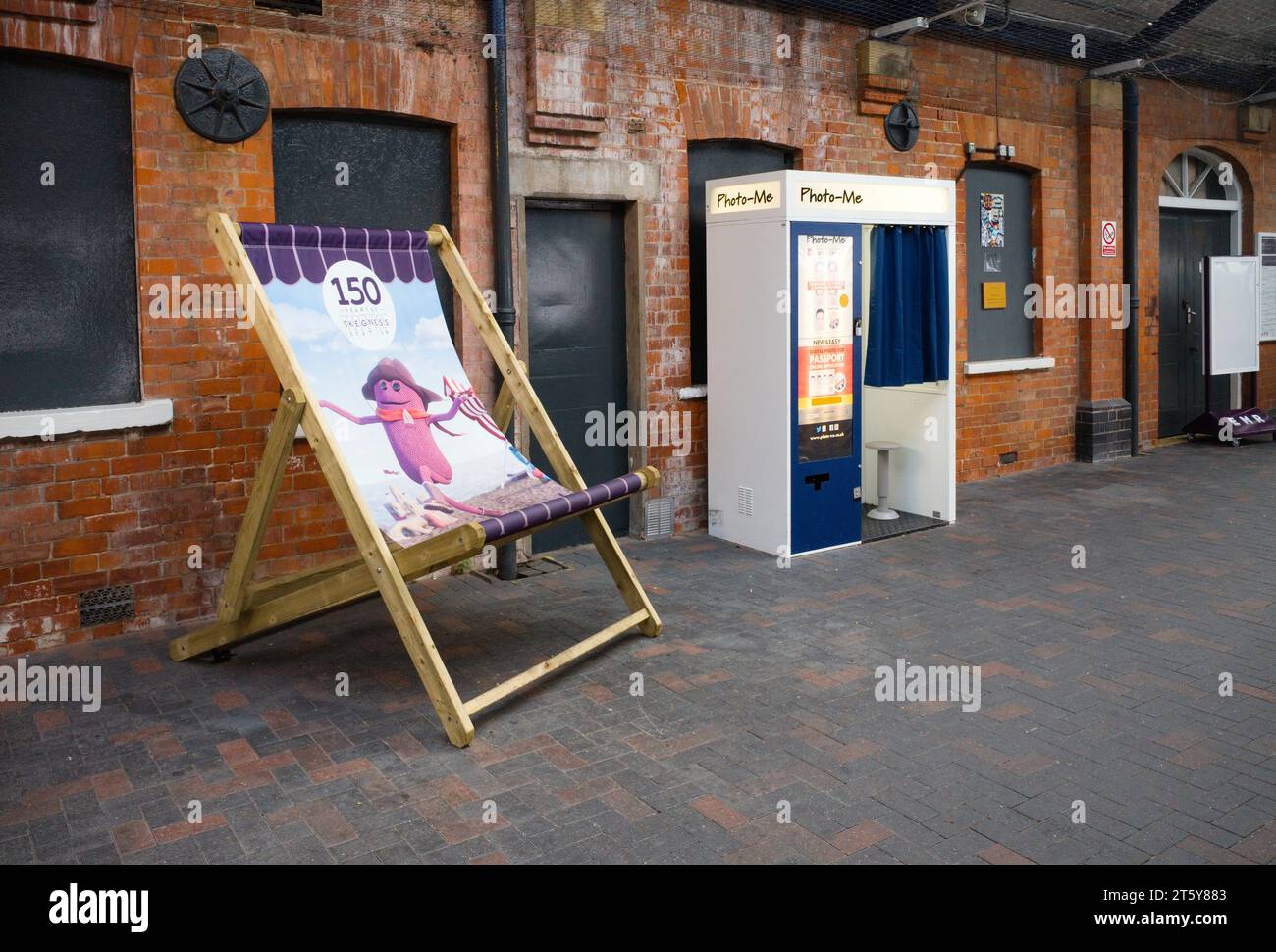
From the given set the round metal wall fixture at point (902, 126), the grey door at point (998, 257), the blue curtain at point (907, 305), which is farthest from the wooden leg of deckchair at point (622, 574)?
the grey door at point (998, 257)

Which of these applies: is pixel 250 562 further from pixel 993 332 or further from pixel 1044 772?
pixel 993 332

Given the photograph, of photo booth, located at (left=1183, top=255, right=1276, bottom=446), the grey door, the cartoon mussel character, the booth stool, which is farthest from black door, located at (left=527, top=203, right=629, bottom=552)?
photo booth, located at (left=1183, top=255, right=1276, bottom=446)

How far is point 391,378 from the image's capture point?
18.7 feet

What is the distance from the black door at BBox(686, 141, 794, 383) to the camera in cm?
864

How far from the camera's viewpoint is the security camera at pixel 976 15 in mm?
9203

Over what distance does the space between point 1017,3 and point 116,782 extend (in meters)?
9.15

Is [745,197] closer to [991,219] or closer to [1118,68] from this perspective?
[991,219]

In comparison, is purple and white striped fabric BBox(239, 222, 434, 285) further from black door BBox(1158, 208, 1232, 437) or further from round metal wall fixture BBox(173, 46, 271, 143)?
black door BBox(1158, 208, 1232, 437)

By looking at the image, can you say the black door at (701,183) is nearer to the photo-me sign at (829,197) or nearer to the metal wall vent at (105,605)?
the photo-me sign at (829,197)

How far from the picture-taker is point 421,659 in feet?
15.7

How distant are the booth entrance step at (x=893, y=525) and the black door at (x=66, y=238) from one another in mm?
5013

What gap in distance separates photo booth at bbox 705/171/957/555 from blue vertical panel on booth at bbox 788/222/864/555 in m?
0.01

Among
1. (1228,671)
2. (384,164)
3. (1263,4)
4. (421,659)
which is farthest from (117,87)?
(1263,4)

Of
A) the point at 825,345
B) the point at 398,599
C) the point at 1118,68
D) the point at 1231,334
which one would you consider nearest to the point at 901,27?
the point at 825,345
